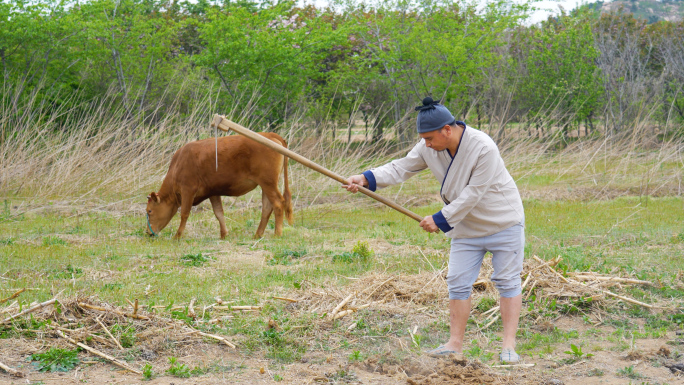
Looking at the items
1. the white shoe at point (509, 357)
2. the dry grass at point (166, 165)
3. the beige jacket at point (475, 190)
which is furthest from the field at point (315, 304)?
the dry grass at point (166, 165)

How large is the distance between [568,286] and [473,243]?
6.20ft

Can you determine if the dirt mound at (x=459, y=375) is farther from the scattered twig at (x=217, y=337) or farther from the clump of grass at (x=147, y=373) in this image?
the clump of grass at (x=147, y=373)

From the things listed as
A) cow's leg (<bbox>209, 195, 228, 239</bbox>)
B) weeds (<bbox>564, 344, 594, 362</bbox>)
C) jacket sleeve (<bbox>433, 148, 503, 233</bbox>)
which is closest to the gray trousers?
jacket sleeve (<bbox>433, 148, 503, 233</bbox>)

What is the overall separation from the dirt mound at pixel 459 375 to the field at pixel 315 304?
1 centimetres

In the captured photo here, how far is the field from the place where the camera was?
15.0 ft

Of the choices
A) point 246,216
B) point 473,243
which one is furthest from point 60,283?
point 246,216

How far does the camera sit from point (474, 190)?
451 centimetres

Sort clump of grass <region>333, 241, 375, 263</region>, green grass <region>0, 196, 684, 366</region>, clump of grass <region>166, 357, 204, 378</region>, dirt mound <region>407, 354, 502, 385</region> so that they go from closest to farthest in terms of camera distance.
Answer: dirt mound <region>407, 354, 502, 385</region>
clump of grass <region>166, 357, 204, 378</region>
green grass <region>0, 196, 684, 366</region>
clump of grass <region>333, 241, 375, 263</region>

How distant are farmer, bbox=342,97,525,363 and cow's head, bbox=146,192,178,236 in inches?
244

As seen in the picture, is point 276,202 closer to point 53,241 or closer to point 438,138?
point 53,241

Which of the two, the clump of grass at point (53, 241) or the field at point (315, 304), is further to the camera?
the clump of grass at point (53, 241)

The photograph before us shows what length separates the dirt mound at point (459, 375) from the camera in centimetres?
429

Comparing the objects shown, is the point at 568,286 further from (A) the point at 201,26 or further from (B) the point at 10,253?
(A) the point at 201,26

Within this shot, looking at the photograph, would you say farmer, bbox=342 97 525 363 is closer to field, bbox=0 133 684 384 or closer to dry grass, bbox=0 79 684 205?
field, bbox=0 133 684 384
